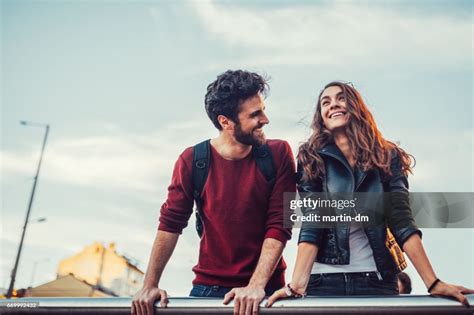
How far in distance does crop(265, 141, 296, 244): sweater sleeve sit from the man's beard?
149 millimetres

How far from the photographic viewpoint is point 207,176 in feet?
9.44

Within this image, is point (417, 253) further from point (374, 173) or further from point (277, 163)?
→ point (277, 163)

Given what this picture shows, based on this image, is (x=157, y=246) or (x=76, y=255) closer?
(x=157, y=246)

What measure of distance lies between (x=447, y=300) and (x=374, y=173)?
1.13m

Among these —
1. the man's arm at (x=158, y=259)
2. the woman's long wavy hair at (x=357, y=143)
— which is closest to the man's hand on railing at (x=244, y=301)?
the man's arm at (x=158, y=259)

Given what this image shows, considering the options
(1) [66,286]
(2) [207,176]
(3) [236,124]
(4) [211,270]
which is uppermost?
(3) [236,124]

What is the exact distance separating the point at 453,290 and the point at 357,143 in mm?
1151

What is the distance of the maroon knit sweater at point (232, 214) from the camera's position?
2729mm

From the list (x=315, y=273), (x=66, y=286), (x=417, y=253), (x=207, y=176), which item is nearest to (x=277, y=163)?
(x=207, y=176)

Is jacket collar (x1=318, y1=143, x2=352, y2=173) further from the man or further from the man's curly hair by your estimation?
the man's curly hair

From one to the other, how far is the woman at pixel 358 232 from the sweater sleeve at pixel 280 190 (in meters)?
0.08

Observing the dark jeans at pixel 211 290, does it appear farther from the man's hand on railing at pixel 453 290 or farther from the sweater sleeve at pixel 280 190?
the man's hand on railing at pixel 453 290

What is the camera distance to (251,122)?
3182 mm

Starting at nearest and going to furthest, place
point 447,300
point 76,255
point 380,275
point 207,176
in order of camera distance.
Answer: point 447,300 < point 380,275 < point 207,176 < point 76,255
